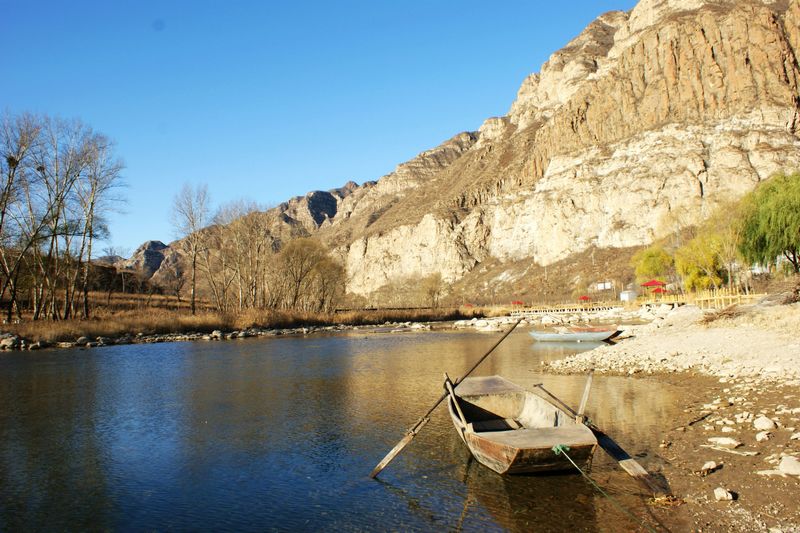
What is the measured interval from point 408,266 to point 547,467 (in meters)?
155

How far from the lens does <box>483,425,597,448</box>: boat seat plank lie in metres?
8.34

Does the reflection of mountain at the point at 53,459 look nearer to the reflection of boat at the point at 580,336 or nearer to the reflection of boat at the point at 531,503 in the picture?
the reflection of boat at the point at 531,503

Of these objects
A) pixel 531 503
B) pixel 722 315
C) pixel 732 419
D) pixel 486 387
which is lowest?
pixel 531 503

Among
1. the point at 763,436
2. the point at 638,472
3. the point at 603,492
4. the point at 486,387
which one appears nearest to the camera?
the point at 603,492

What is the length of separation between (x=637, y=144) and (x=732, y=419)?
117 m

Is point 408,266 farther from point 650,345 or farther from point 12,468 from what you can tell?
point 12,468

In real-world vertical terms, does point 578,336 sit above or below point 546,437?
below

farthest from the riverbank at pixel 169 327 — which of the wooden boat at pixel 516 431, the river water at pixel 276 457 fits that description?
the wooden boat at pixel 516 431

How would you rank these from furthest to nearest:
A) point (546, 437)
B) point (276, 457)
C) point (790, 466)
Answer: point (276, 457)
point (546, 437)
point (790, 466)

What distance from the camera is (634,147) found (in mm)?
115312

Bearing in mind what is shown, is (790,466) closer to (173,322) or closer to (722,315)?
(722,315)

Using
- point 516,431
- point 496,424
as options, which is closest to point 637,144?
point 496,424

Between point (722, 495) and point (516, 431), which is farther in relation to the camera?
point (516, 431)

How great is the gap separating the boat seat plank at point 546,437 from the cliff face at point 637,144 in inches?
2701
